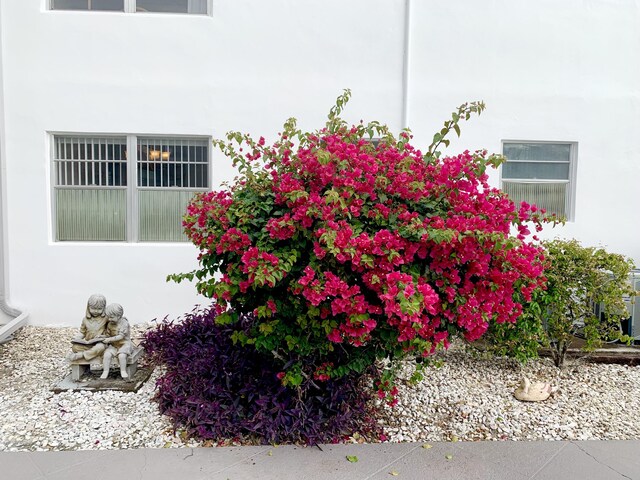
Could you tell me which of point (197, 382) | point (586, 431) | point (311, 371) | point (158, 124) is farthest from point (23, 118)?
point (586, 431)

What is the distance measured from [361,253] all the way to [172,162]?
3987 mm

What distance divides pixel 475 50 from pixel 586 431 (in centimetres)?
459

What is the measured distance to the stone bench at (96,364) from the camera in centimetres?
404

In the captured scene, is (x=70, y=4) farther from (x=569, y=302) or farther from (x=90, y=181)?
(x=569, y=302)

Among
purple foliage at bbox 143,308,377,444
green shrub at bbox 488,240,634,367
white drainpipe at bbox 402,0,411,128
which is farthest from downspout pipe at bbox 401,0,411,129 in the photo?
purple foliage at bbox 143,308,377,444

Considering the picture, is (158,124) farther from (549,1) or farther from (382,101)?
(549,1)

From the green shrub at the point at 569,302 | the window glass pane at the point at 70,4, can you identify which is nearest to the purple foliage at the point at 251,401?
the green shrub at the point at 569,302

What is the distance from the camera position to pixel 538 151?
20.2 ft

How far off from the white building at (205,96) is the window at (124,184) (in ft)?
0.06

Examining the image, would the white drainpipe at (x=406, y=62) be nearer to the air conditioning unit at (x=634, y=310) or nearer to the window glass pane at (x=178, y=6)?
the window glass pane at (x=178, y=6)

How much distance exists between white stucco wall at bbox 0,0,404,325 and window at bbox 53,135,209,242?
0.16 m

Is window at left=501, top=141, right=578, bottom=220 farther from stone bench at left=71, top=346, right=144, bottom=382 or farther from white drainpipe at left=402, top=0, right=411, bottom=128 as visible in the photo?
stone bench at left=71, top=346, right=144, bottom=382

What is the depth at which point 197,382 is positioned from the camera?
3.67 m

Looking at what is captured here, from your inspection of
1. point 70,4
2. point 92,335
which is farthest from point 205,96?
point 92,335
